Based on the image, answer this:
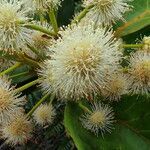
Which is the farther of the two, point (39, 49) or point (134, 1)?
point (134, 1)

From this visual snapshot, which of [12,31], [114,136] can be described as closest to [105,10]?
[12,31]

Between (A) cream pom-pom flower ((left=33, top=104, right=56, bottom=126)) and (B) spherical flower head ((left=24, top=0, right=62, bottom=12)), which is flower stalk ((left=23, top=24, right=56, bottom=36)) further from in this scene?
(A) cream pom-pom flower ((left=33, top=104, right=56, bottom=126))

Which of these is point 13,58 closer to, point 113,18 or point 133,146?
point 113,18

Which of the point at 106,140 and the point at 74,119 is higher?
the point at 74,119

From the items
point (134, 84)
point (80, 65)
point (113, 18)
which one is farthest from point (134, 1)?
point (80, 65)

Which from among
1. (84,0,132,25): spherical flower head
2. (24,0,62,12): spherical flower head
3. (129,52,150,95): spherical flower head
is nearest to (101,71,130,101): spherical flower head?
(129,52,150,95): spherical flower head

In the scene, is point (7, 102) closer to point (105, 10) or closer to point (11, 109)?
point (11, 109)
